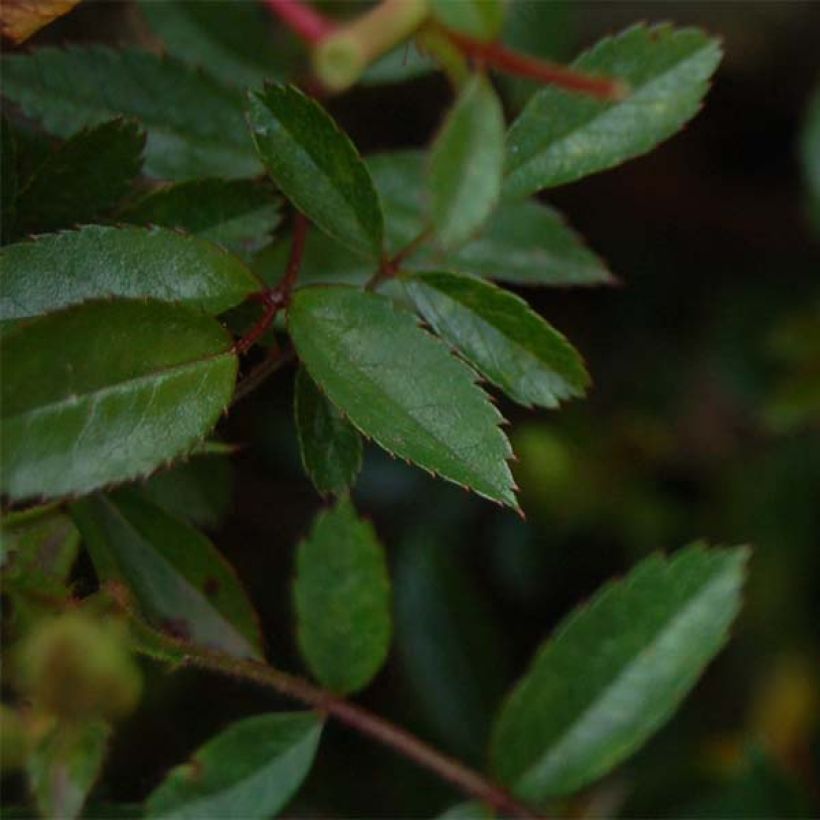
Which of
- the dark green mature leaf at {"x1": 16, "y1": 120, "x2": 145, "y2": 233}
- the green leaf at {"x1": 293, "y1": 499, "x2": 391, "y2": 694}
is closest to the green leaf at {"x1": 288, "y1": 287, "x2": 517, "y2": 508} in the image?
the dark green mature leaf at {"x1": 16, "y1": 120, "x2": 145, "y2": 233}

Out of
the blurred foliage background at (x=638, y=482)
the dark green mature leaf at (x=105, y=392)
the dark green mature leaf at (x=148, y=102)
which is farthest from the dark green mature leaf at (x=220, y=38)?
the dark green mature leaf at (x=105, y=392)

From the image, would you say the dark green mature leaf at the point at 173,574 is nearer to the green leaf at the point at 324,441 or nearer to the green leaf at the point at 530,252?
the green leaf at the point at 324,441

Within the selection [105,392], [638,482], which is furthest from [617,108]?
[638,482]

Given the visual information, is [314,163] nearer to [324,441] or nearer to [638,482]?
[324,441]

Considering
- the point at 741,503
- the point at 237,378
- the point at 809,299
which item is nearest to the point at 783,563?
the point at 741,503

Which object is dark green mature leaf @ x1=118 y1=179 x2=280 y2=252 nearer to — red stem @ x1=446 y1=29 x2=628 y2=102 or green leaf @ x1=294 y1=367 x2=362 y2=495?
green leaf @ x1=294 y1=367 x2=362 y2=495

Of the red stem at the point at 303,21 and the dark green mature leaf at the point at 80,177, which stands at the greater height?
the red stem at the point at 303,21
